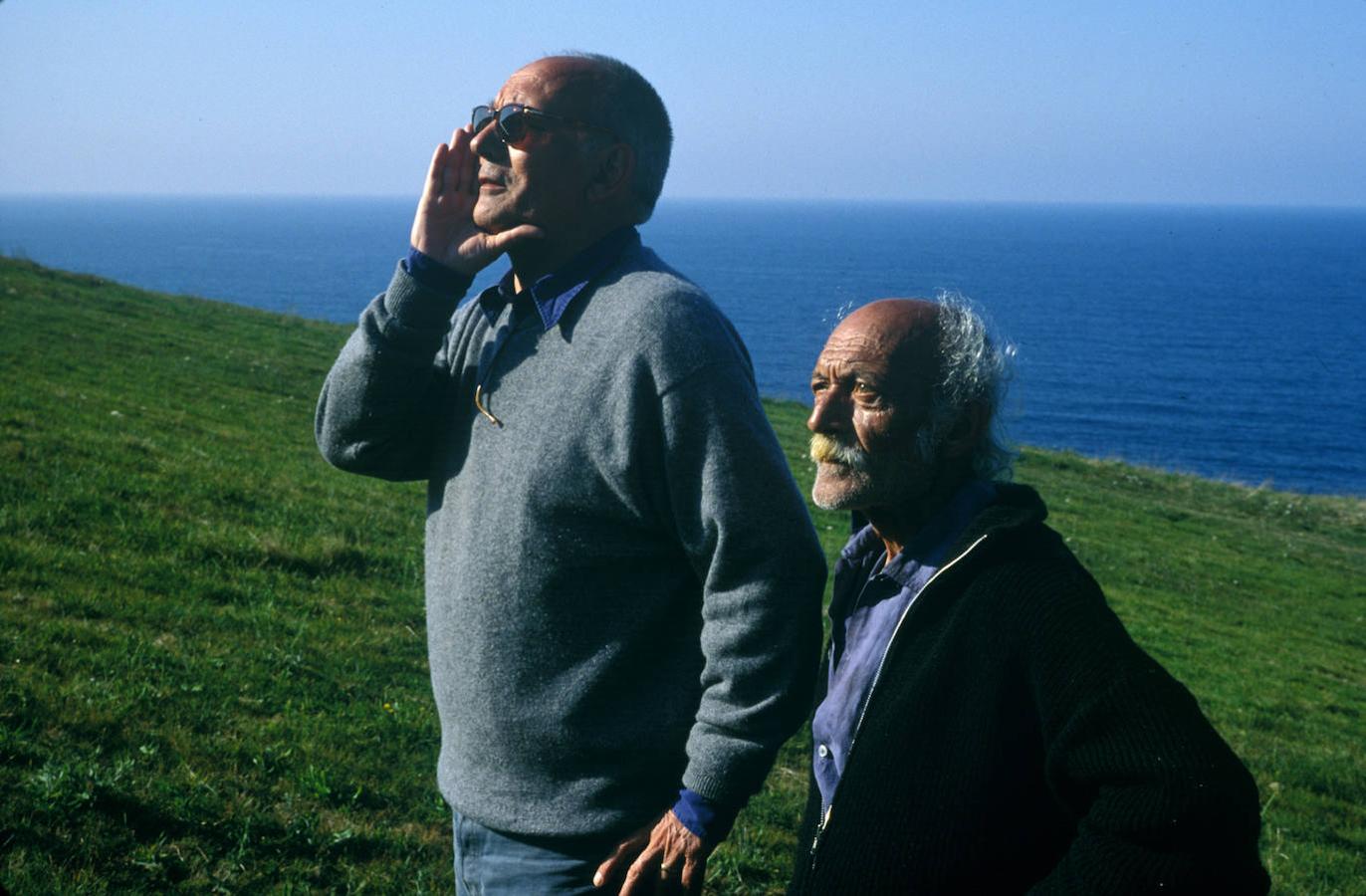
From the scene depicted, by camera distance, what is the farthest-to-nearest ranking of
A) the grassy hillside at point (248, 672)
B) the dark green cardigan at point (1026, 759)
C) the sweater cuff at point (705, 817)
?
the grassy hillside at point (248, 672), the sweater cuff at point (705, 817), the dark green cardigan at point (1026, 759)

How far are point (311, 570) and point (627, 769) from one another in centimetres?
642

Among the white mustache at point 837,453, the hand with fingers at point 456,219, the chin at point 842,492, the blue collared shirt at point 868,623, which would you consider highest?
the hand with fingers at point 456,219

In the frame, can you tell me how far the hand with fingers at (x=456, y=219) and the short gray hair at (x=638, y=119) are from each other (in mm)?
321

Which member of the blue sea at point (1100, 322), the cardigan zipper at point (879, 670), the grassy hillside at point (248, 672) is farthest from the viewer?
the blue sea at point (1100, 322)

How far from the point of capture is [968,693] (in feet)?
7.34

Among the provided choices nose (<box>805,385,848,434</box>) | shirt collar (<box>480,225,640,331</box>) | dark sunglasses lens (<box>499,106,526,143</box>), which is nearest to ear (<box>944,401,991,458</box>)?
nose (<box>805,385,848,434</box>)

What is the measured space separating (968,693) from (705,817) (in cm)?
64

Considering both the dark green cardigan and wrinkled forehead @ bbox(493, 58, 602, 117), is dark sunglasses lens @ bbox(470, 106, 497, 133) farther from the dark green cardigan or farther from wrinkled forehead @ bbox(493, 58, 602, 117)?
the dark green cardigan

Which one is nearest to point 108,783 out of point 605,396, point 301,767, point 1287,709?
point 301,767

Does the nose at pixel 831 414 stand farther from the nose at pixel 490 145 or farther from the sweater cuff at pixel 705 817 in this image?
the nose at pixel 490 145

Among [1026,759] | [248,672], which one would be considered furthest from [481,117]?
[248,672]

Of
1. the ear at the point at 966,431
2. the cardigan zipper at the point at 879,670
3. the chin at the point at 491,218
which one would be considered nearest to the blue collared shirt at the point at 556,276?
the chin at the point at 491,218

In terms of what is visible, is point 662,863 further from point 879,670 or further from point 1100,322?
point 1100,322

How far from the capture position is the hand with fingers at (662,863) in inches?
98.9
